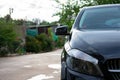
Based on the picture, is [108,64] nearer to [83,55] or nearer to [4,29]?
[83,55]

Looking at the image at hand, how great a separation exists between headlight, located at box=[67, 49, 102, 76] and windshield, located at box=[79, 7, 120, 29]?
3.77ft

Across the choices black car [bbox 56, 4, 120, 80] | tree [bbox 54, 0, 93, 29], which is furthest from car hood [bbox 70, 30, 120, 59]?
tree [bbox 54, 0, 93, 29]

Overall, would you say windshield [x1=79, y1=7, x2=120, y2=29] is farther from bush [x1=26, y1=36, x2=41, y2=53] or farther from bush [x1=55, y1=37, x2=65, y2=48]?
bush [x1=55, y1=37, x2=65, y2=48]

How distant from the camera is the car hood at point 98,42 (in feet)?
12.9

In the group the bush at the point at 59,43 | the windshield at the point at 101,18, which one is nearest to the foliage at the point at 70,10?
the windshield at the point at 101,18

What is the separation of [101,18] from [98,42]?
149cm

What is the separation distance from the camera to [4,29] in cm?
2861

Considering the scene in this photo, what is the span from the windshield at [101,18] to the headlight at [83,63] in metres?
1.15

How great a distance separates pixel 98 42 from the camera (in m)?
4.20

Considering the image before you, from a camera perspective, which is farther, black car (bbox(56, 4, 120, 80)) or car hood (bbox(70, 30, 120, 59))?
car hood (bbox(70, 30, 120, 59))

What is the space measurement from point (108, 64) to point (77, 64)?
35 centimetres

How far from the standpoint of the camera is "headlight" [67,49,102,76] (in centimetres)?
388

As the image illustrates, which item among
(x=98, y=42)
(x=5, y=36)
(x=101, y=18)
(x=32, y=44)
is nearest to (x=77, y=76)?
(x=98, y=42)

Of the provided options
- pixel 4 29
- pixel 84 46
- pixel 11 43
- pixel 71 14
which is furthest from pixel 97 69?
pixel 11 43
